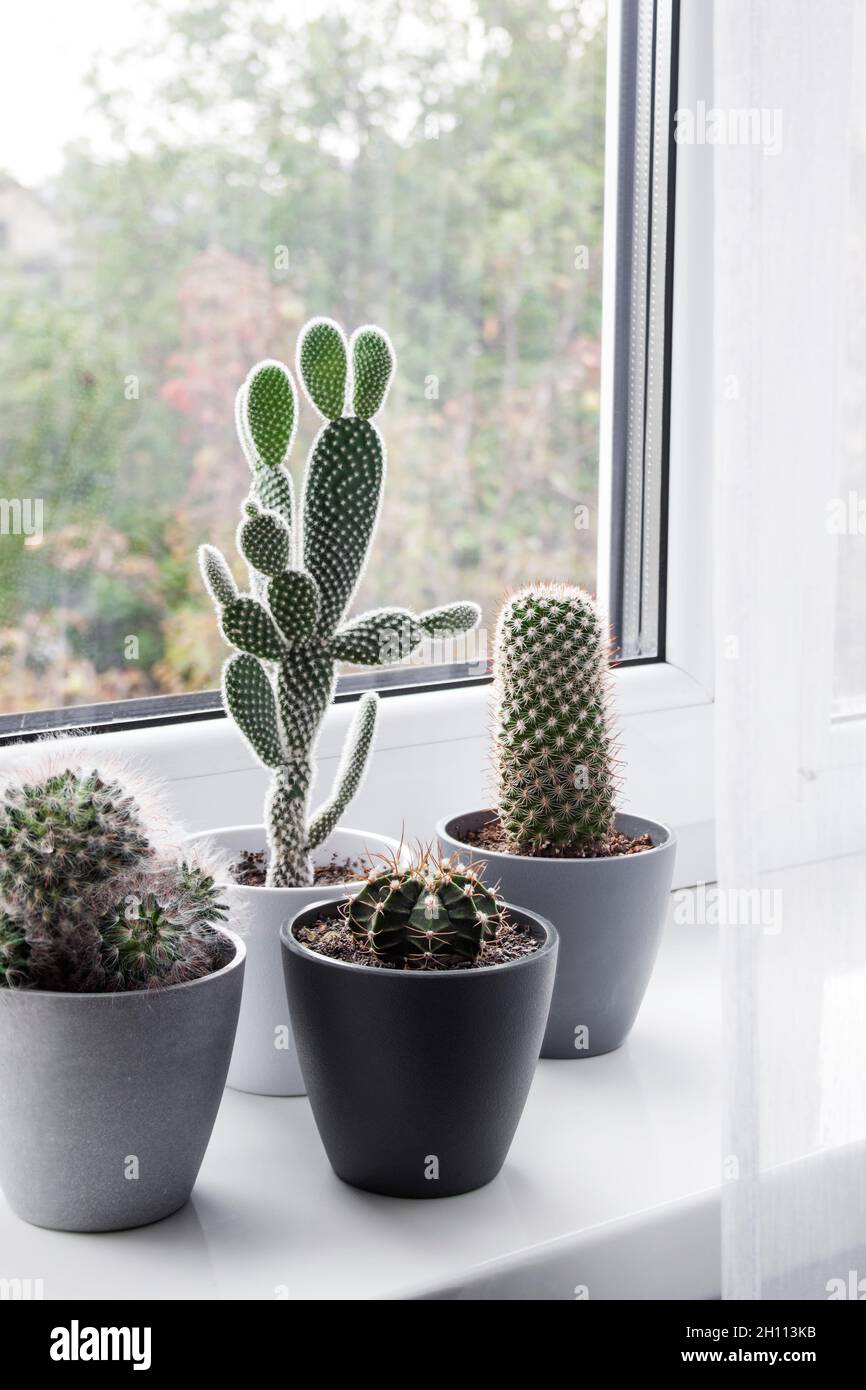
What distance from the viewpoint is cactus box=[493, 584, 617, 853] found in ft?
2.76

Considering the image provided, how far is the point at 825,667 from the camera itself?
667 mm

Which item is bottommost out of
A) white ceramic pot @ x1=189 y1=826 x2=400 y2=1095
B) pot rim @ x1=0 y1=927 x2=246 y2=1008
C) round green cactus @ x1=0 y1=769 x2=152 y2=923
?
white ceramic pot @ x1=189 y1=826 x2=400 y2=1095

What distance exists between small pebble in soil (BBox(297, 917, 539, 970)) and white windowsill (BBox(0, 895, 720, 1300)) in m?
0.13

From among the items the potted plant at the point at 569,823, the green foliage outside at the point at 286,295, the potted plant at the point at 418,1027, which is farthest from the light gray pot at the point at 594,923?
the green foliage outside at the point at 286,295

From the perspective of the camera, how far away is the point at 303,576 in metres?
0.77

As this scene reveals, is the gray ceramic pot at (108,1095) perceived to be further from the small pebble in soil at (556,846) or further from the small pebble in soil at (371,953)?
the small pebble in soil at (556,846)

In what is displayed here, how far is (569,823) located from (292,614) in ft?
0.77

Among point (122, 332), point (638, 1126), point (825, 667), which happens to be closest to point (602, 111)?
point (122, 332)

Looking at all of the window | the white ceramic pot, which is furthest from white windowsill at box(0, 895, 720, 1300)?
the window

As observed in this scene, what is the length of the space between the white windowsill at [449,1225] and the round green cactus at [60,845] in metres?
0.18

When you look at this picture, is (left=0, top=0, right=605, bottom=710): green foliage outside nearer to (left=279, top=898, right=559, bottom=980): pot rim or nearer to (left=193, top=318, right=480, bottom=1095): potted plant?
(left=193, top=318, right=480, bottom=1095): potted plant

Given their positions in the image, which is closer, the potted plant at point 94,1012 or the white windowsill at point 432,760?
the potted plant at point 94,1012

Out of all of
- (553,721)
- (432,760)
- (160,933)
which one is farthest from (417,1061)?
(432,760)

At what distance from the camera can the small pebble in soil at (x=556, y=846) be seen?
86 cm
